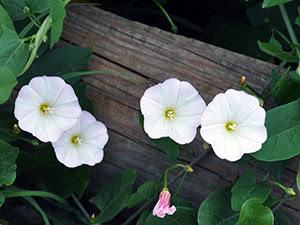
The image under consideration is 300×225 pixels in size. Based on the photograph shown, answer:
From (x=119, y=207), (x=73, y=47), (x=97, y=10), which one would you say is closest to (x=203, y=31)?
(x=97, y=10)

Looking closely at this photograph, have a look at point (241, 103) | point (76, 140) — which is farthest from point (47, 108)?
point (241, 103)

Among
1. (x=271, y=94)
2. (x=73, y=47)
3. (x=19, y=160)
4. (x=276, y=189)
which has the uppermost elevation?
(x=271, y=94)

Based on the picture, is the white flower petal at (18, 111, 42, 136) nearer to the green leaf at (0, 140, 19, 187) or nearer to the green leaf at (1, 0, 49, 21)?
the green leaf at (0, 140, 19, 187)

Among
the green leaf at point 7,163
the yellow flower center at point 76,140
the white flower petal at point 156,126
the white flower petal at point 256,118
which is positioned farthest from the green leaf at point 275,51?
the green leaf at point 7,163

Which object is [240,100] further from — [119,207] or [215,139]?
[119,207]

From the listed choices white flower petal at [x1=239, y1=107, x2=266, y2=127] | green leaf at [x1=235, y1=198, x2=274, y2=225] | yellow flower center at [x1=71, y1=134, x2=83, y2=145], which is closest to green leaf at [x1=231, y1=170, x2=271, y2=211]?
green leaf at [x1=235, y1=198, x2=274, y2=225]

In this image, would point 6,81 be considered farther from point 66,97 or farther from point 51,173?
point 51,173

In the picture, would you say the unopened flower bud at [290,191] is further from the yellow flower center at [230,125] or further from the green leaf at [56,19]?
the green leaf at [56,19]
